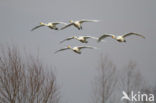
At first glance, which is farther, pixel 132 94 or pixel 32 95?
pixel 132 94

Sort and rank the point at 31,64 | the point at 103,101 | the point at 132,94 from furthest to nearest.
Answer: the point at 132,94, the point at 103,101, the point at 31,64

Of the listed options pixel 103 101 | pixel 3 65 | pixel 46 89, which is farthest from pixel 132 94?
pixel 3 65

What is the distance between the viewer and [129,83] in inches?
401

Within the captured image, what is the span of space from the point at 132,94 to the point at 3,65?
495 centimetres

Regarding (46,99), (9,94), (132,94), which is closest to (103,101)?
(132,94)

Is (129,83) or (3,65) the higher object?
(3,65)

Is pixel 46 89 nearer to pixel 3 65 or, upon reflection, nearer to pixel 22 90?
pixel 22 90

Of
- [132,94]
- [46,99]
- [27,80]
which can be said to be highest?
[27,80]

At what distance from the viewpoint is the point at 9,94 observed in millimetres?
6102

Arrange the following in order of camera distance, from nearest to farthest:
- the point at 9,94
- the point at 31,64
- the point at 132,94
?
1. the point at 9,94
2. the point at 31,64
3. the point at 132,94

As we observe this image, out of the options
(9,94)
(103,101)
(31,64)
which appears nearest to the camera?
(9,94)

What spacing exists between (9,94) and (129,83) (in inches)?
197

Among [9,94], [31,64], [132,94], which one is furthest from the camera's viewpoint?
[132,94]

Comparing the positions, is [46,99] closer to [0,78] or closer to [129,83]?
[0,78]
